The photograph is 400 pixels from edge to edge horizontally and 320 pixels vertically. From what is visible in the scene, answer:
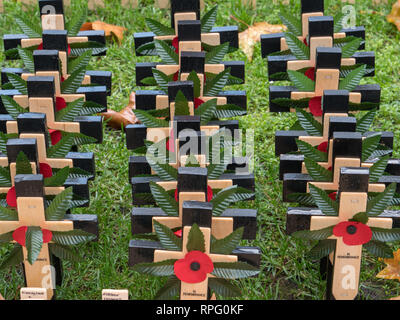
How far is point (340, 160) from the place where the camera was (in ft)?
5.54

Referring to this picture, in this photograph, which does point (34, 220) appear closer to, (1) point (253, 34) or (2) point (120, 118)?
(2) point (120, 118)

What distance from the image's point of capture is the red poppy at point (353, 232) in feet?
5.30

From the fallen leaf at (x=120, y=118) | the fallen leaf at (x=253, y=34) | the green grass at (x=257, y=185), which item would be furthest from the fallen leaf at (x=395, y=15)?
the fallen leaf at (x=120, y=118)

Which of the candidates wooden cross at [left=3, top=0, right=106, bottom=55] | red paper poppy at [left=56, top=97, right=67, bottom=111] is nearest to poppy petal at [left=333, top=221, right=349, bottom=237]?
red paper poppy at [left=56, top=97, right=67, bottom=111]

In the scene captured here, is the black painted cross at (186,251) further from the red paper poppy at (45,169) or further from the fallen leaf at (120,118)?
the fallen leaf at (120,118)

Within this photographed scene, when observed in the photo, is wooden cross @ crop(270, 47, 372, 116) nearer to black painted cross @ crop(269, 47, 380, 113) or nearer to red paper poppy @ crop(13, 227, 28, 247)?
black painted cross @ crop(269, 47, 380, 113)

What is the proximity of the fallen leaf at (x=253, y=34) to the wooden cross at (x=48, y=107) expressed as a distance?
120 centimetres

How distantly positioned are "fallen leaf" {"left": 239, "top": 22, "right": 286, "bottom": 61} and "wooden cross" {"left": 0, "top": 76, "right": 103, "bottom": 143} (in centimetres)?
120

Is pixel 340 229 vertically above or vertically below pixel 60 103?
below

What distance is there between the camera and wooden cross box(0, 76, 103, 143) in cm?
188

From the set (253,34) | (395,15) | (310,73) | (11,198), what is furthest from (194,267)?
(395,15)

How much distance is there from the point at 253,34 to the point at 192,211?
176cm

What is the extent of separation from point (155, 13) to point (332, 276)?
1.94 m
